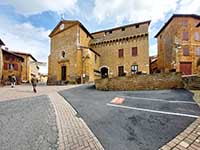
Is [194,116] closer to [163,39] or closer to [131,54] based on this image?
[131,54]

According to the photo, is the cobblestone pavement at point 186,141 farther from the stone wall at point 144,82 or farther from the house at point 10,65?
the house at point 10,65

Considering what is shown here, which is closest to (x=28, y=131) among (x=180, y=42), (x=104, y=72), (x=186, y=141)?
(x=186, y=141)

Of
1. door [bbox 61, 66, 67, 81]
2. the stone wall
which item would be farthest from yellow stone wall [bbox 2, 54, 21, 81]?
the stone wall

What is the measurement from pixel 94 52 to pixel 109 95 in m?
17.6

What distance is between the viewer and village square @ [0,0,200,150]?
386 cm

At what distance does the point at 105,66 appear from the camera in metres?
29.8

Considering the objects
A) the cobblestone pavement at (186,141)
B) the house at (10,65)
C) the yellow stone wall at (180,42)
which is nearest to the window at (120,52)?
the yellow stone wall at (180,42)

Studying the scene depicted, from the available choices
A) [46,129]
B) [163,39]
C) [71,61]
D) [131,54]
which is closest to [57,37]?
[71,61]

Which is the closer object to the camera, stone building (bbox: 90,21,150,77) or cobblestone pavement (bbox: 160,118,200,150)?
cobblestone pavement (bbox: 160,118,200,150)

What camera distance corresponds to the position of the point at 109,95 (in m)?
10.9

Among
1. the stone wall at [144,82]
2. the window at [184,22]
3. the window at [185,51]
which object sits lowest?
the stone wall at [144,82]

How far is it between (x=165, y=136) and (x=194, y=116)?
6.51ft

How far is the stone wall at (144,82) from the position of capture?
12.9 m

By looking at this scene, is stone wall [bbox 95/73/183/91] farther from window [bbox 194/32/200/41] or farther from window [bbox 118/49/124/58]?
window [bbox 194/32/200/41]
